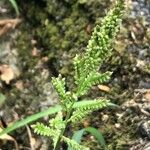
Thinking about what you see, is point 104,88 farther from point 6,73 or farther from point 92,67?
point 92,67

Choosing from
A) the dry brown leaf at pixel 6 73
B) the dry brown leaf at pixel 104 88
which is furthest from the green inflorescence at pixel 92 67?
the dry brown leaf at pixel 6 73

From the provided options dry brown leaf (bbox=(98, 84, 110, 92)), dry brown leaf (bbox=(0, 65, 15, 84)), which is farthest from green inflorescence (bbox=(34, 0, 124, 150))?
dry brown leaf (bbox=(0, 65, 15, 84))

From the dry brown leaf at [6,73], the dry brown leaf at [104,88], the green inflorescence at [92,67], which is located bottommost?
the dry brown leaf at [104,88]

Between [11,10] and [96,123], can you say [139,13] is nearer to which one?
[96,123]

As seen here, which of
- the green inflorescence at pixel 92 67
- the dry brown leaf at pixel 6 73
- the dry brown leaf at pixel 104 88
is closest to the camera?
the green inflorescence at pixel 92 67

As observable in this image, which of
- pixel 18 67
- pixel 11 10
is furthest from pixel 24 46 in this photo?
pixel 11 10

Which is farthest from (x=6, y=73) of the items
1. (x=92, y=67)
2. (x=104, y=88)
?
(x=92, y=67)

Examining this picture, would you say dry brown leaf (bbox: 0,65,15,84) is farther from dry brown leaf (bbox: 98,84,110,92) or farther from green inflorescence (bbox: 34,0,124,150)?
green inflorescence (bbox: 34,0,124,150)

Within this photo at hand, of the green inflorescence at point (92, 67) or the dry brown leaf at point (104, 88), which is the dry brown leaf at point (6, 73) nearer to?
the dry brown leaf at point (104, 88)
